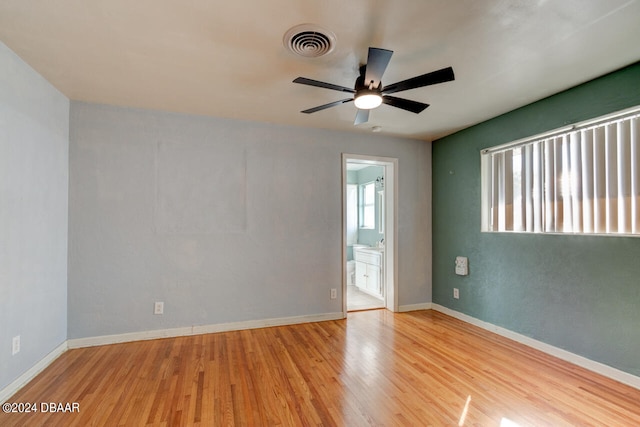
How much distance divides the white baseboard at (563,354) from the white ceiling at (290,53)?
2459 mm

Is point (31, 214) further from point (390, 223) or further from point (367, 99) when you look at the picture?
point (390, 223)

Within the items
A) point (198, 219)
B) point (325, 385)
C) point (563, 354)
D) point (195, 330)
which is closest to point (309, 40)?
point (198, 219)

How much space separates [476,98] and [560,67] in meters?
0.70

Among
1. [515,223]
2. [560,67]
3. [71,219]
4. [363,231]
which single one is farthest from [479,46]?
[363,231]

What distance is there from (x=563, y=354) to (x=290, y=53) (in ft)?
11.8

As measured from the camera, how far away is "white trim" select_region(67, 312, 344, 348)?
301 cm

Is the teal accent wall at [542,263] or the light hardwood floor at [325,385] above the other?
the teal accent wall at [542,263]

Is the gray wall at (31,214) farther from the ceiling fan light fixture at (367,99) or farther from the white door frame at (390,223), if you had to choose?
the white door frame at (390,223)

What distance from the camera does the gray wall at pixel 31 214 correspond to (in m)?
2.12

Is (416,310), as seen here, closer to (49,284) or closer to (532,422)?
(532,422)

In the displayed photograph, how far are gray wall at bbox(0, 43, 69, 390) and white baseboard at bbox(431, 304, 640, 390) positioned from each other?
4512 millimetres

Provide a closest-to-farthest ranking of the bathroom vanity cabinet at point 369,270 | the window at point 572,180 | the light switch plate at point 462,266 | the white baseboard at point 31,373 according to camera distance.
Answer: the white baseboard at point 31,373 → the window at point 572,180 → the light switch plate at point 462,266 → the bathroom vanity cabinet at point 369,270

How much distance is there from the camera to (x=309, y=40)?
1979 mm

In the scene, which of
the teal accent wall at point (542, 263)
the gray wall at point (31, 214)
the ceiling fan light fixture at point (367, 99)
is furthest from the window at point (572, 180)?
the gray wall at point (31, 214)
